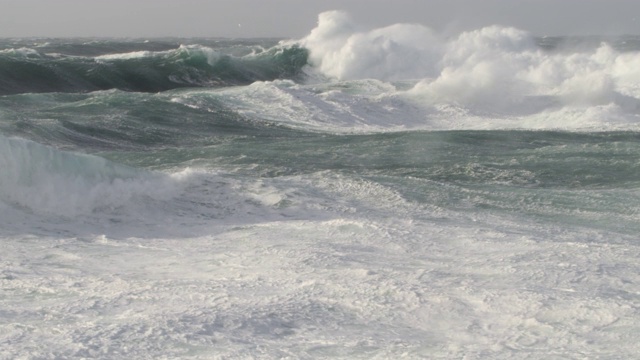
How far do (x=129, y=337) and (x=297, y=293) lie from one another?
45.5 inches

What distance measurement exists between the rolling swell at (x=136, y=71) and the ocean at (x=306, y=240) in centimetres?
978

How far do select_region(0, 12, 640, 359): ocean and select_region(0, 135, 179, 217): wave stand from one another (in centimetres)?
2

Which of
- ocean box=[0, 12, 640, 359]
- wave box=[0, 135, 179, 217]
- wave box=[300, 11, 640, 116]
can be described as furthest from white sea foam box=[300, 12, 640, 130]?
wave box=[0, 135, 179, 217]

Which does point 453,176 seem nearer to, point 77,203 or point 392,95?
point 77,203

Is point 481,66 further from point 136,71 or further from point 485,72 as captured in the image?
point 136,71

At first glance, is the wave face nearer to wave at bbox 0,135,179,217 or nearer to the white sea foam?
the white sea foam

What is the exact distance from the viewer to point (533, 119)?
797 inches

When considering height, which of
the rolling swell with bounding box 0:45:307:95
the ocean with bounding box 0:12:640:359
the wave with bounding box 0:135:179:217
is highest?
the rolling swell with bounding box 0:45:307:95

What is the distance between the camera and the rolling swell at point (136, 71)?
26.4 metres

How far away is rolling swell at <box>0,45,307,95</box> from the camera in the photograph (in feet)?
86.5

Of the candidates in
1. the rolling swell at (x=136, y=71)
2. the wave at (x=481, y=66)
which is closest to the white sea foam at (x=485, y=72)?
the wave at (x=481, y=66)

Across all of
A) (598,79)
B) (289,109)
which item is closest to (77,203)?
(289,109)

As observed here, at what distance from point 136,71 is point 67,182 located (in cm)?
2178

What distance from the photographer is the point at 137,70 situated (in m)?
29.3
